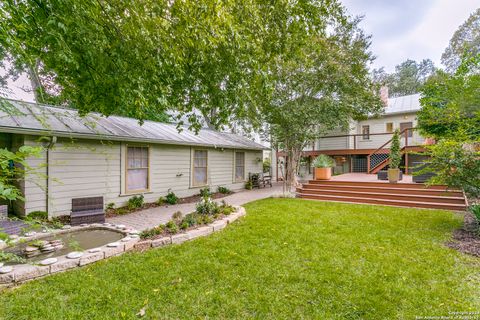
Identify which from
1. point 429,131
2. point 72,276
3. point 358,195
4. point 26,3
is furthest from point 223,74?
point 429,131

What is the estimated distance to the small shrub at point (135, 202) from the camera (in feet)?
23.4

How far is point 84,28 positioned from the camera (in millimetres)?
2734

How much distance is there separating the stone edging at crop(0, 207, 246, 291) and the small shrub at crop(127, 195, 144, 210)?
1.97 metres

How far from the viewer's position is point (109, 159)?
681 centimetres

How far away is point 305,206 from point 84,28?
6.83m

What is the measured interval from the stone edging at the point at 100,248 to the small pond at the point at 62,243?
11 cm

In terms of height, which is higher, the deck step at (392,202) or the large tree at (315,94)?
A: the large tree at (315,94)

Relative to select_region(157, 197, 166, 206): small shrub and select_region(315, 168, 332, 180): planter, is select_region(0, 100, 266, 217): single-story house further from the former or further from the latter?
select_region(315, 168, 332, 180): planter

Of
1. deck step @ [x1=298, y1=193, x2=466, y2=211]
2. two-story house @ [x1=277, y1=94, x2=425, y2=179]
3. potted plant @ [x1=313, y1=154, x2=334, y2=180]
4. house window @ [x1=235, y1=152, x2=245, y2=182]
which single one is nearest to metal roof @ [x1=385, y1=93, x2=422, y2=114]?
two-story house @ [x1=277, y1=94, x2=425, y2=179]

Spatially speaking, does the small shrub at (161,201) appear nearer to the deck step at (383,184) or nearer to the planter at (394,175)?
the deck step at (383,184)

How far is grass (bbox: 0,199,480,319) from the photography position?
246 cm

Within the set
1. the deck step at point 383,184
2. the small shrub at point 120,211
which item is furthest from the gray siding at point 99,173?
the deck step at point 383,184

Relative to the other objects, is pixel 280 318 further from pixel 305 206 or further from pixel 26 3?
pixel 305 206

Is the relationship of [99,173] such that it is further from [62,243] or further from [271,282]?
[271,282]
